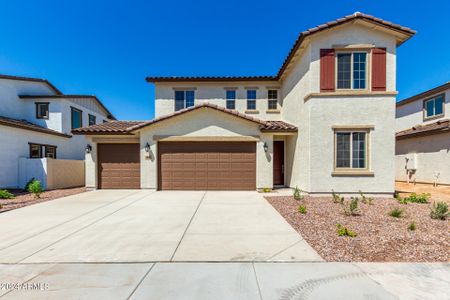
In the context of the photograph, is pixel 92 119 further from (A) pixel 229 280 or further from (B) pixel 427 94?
(B) pixel 427 94

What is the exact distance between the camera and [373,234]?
514cm

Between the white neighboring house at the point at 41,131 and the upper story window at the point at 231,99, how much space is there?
11.0 metres

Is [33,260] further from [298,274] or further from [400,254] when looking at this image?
[400,254]

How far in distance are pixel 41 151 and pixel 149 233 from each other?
48.2ft

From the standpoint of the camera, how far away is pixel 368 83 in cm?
977

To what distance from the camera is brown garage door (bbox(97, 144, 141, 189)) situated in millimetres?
12109

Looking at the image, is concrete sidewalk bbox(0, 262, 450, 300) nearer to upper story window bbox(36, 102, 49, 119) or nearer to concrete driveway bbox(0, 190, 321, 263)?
concrete driveway bbox(0, 190, 321, 263)

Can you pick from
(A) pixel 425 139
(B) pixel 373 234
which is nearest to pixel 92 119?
(B) pixel 373 234

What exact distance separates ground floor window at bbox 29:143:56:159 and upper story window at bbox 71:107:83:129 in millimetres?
3158

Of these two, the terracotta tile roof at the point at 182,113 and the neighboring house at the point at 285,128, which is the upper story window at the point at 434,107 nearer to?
the neighboring house at the point at 285,128

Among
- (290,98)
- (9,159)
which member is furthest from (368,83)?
(9,159)

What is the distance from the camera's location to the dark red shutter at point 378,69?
31.8ft

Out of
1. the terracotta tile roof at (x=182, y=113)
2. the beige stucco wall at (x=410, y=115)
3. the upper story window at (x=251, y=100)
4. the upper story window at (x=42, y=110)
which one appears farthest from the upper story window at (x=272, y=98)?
the upper story window at (x=42, y=110)

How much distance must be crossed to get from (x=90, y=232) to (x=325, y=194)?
30.4ft
